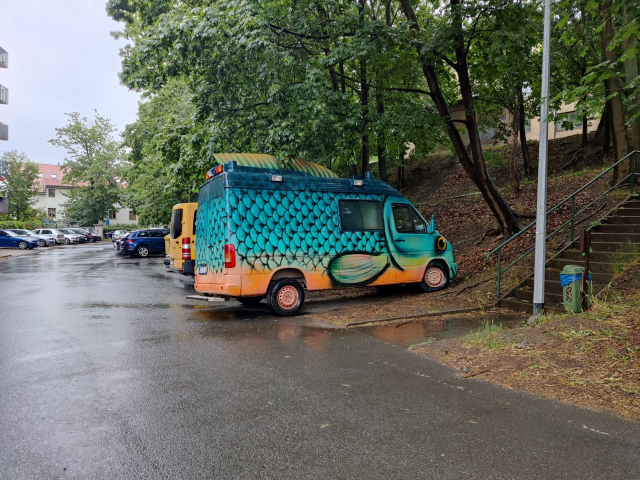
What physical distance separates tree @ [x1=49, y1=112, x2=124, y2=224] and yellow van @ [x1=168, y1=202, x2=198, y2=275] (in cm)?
4591

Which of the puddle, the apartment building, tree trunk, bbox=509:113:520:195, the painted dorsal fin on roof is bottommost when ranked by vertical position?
the puddle

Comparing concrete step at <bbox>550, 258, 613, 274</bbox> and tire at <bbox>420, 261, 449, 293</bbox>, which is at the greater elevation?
concrete step at <bbox>550, 258, 613, 274</bbox>

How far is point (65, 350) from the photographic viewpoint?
6.60m

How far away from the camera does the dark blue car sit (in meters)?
28.8

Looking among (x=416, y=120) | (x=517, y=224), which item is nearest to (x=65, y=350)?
(x=416, y=120)

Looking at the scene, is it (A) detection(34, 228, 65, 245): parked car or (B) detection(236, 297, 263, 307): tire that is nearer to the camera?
(B) detection(236, 297, 263, 307): tire

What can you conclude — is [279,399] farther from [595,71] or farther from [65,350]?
[595,71]

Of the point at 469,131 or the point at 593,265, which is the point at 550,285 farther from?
the point at 469,131

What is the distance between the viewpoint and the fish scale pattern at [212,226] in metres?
9.12

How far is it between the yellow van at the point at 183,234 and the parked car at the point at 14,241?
2684cm

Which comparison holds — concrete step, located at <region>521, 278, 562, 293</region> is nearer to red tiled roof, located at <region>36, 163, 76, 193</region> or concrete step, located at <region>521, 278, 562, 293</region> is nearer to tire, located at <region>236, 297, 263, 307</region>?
tire, located at <region>236, 297, 263, 307</region>

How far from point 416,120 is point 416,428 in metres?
9.43

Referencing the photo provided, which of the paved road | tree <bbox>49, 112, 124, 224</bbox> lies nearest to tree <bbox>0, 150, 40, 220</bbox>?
tree <bbox>49, 112, 124, 224</bbox>

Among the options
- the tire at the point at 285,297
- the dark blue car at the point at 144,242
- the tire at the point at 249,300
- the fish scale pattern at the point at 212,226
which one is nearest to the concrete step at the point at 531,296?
the tire at the point at 285,297
